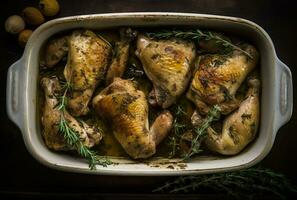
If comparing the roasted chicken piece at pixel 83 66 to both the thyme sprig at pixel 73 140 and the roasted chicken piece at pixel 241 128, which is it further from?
the roasted chicken piece at pixel 241 128

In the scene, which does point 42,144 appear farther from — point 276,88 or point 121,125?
point 276,88

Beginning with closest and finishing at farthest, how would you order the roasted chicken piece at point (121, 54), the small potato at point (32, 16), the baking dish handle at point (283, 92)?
the baking dish handle at point (283, 92)
the roasted chicken piece at point (121, 54)
the small potato at point (32, 16)

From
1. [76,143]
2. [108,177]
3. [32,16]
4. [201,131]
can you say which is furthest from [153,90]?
[32,16]

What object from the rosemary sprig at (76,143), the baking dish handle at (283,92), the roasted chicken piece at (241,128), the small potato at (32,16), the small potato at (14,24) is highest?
the small potato at (32,16)

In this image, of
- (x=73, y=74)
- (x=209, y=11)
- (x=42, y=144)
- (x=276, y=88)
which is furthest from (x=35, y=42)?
(x=276, y=88)

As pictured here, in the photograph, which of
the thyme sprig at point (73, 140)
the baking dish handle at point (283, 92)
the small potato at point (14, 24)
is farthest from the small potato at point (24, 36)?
the baking dish handle at point (283, 92)

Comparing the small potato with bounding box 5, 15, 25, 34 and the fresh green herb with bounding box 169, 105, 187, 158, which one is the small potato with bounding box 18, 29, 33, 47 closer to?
the small potato with bounding box 5, 15, 25, 34

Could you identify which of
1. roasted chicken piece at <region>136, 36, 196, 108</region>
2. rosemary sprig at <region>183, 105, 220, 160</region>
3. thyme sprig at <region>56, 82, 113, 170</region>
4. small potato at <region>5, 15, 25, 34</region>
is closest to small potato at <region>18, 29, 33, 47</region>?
small potato at <region>5, 15, 25, 34</region>
